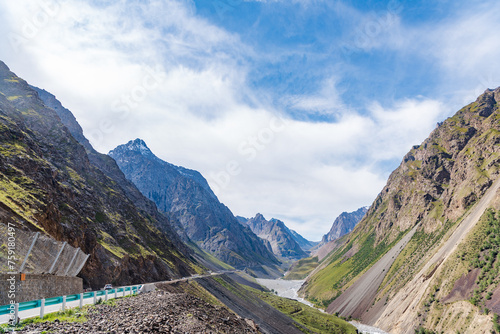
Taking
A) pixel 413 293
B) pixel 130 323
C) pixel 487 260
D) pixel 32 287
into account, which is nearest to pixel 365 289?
pixel 413 293

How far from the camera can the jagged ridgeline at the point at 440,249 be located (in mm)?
68250

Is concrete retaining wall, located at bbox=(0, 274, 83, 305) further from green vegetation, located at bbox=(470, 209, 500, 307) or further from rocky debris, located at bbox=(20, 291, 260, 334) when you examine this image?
green vegetation, located at bbox=(470, 209, 500, 307)

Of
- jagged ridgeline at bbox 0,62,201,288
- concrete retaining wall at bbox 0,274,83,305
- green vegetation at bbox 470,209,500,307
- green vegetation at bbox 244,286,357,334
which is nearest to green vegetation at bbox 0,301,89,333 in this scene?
concrete retaining wall at bbox 0,274,83,305

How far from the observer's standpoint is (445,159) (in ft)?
566

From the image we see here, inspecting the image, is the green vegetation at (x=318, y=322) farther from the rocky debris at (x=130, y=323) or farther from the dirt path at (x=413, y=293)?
the rocky debris at (x=130, y=323)

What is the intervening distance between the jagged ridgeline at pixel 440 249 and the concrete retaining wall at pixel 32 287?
2696 inches

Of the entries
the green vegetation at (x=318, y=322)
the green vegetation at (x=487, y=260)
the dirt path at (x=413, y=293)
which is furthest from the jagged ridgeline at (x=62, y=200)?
the green vegetation at (x=487, y=260)

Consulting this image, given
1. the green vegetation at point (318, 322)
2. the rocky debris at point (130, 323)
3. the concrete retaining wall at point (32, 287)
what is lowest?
the green vegetation at point (318, 322)

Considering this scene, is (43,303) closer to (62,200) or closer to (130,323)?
(130,323)

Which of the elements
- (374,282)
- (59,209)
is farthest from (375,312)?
(59,209)

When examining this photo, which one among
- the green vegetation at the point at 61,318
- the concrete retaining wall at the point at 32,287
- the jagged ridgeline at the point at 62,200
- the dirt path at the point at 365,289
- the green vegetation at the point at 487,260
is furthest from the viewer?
the dirt path at the point at 365,289

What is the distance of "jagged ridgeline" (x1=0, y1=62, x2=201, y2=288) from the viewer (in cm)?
5447

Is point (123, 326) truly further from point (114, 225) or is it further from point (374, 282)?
point (374, 282)

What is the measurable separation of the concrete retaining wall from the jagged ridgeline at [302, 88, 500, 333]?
6847cm
